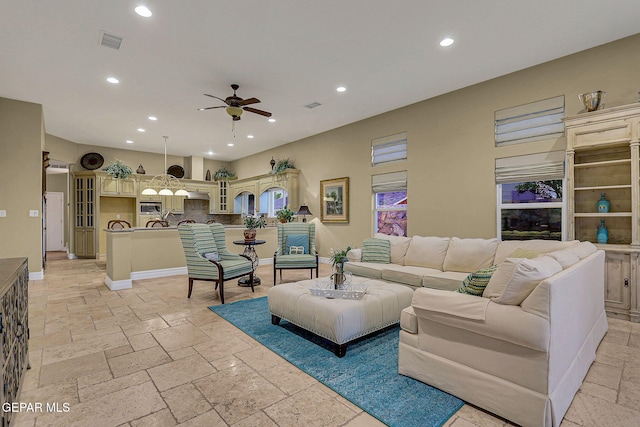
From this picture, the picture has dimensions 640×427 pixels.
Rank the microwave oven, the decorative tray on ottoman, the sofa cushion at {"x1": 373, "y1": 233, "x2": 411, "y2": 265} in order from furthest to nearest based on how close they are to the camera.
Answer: the microwave oven < the sofa cushion at {"x1": 373, "y1": 233, "x2": 411, "y2": 265} < the decorative tray on ottoman

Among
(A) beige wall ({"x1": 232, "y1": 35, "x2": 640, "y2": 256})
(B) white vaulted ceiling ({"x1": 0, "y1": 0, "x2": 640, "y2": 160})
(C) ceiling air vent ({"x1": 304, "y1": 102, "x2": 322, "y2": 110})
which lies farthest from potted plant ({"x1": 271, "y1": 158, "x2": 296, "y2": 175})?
(C) ceiling air vent ({"x1": 304, "y1": 102, "x2": 322, "y2": 110})

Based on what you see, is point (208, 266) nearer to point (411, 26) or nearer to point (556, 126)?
point (411, 26)

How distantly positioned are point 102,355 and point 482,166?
5.21 metres

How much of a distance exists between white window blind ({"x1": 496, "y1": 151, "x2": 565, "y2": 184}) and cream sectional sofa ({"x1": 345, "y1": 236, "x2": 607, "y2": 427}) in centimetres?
208

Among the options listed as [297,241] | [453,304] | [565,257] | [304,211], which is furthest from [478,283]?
[304,211]

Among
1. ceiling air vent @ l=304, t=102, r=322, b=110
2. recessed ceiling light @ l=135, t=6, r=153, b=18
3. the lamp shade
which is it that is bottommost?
the lamp shade

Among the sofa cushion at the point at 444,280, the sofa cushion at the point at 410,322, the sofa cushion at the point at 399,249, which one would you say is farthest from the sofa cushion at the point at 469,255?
the sofa cushion at the point at 410,322

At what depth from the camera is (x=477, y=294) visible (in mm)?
2096

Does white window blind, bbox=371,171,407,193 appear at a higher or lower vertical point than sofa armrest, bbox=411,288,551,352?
higher

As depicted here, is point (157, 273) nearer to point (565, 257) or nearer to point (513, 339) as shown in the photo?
point (513, 339)

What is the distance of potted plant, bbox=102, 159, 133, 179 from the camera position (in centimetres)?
835

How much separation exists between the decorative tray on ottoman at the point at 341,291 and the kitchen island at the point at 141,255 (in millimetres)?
3636

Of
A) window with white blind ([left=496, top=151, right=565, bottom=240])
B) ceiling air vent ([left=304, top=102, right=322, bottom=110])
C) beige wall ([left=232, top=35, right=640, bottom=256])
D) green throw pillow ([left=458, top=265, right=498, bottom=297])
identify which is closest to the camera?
green throw pillow ([left=458, top=265, right=498, bottom=297])

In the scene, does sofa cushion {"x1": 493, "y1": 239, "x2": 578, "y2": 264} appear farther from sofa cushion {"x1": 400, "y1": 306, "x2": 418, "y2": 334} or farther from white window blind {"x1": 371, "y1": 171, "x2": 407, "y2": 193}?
white window blind {"x1": 371, "y1": 171, "x2": 407, "y2": 193}
